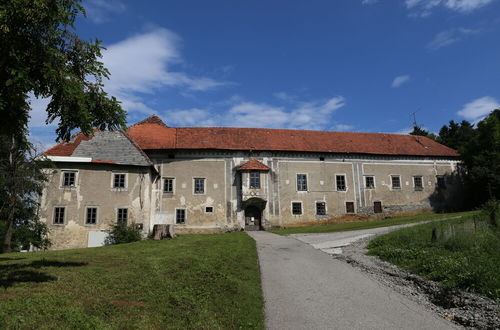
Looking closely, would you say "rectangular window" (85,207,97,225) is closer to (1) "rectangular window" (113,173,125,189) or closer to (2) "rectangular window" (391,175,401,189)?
(1) "rectangular window" (113,173,125,189)

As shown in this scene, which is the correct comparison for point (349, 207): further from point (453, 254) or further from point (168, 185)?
point (453, 254)

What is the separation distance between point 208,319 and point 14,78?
5958mm

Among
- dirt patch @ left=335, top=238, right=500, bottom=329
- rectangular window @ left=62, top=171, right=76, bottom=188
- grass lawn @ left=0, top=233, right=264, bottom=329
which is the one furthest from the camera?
rectangular window @ left=62, top=171, right=76, bottom=188

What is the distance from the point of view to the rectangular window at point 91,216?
22344mm

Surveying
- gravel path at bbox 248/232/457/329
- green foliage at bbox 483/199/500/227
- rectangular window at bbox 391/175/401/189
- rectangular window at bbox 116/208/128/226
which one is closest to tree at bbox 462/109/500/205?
rectangular window at bbox 391/175/401/189

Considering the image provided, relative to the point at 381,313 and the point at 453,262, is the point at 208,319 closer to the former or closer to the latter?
the point at 381,313

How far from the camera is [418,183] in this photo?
109ft

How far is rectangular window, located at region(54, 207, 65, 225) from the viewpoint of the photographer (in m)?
22.0

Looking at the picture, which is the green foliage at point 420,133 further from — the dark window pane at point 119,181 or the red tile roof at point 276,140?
the dark window pane at point 119,181

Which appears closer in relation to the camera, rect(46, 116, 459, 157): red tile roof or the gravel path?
the gravel path

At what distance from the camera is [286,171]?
3055 cm

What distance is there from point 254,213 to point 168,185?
7.76 m

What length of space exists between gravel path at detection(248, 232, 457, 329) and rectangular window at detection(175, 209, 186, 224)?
1732cm

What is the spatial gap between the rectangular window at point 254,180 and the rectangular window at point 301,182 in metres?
3.96
